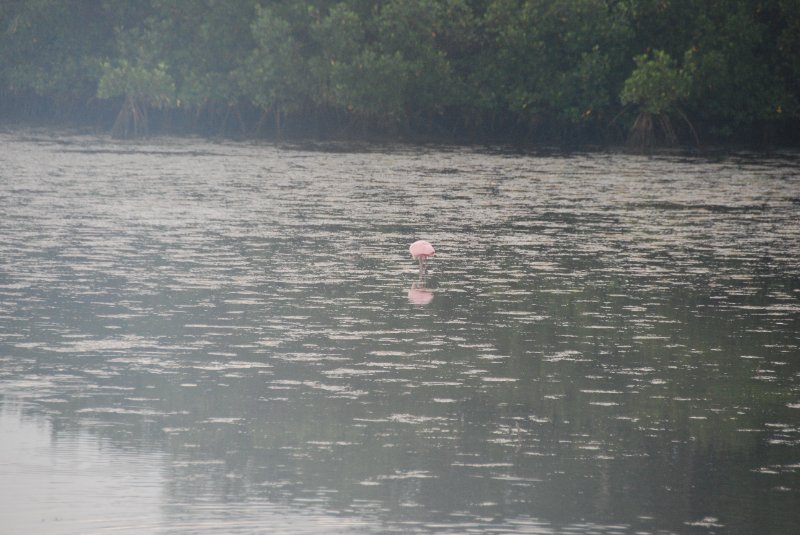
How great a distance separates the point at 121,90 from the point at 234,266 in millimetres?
38329

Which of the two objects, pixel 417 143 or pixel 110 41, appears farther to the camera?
pixel 110 41

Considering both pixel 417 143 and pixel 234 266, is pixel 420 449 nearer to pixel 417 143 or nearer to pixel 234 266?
pixel 234 266

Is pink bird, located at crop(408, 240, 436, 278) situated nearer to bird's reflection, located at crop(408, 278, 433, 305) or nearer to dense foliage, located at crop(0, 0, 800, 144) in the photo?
bird's reflection, located at crop(408, 278, 433, 305)

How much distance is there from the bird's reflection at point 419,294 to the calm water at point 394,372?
3 cm

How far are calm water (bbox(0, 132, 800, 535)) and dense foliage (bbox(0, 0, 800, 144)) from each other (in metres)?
27.8

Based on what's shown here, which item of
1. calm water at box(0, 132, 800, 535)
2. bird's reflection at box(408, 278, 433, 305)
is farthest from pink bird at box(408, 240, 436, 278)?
bird's reflection at box(408, 278, 433, 305)

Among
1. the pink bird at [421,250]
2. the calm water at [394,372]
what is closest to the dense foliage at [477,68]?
the calm water at [394,372]

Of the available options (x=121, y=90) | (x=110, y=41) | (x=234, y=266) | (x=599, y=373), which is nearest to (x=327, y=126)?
(x=121, y=90)

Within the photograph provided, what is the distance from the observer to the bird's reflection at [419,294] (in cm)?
1265

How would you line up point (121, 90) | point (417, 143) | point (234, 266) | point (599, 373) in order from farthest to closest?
point (121, 90)
point (417, 143)
point (234, 266)
point (599, 373)

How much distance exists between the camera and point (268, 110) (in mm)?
53125

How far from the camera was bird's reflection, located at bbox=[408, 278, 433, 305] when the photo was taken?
12.6 m

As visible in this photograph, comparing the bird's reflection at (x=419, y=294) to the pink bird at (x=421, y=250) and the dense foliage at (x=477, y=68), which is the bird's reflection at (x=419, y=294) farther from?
the dense foliage at (x=477, y=68)

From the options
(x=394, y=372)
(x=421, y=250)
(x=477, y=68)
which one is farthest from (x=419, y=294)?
(x=477, y=68)
